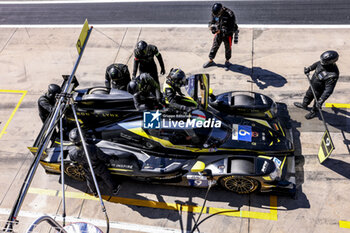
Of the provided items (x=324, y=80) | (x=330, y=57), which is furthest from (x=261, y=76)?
(x=330, y=57)

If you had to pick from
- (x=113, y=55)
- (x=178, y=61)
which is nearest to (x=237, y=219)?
(x=178, y=61)

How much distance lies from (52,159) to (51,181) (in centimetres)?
106

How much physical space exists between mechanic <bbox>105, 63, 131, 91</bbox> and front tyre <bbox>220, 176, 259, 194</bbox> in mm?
3527

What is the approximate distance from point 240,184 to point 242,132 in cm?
112

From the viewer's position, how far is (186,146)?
637 cm

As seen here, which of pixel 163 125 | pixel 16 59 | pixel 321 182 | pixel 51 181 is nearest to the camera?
pixel 163 125

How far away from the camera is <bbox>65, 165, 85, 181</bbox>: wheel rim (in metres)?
6.61

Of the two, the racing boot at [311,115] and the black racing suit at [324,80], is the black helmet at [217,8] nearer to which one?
the black racing suit at [324,80]

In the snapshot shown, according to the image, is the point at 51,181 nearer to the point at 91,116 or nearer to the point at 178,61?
the point at 91,116

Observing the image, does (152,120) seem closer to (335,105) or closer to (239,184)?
(239,184)

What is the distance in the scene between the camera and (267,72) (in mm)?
9383

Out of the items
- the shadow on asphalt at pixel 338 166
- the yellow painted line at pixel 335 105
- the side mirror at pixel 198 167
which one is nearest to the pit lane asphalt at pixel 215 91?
the shadow on asphalt at pixel 338 166

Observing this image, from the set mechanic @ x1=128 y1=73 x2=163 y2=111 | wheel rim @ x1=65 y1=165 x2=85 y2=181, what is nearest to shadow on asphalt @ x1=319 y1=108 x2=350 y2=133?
mechanic @ x1=128 y1=73 x2=163 y2=111

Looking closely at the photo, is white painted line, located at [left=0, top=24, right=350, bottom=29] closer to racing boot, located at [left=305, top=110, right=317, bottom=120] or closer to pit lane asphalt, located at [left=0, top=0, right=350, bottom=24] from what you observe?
pit lane asphalt, located at [left=0, top=0, right=350, bottom=24]
